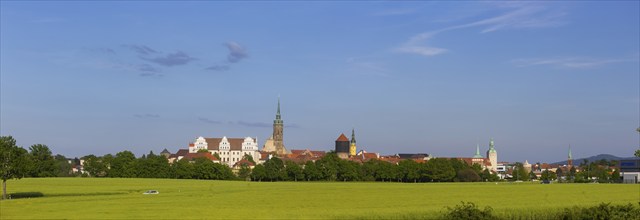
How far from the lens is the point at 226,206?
2756 inches

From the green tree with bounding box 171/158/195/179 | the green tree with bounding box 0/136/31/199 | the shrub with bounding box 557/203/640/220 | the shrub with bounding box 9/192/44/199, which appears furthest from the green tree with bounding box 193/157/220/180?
the shrub with bounding box 557/203/640/220

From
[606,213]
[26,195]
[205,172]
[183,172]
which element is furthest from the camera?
[205,172]

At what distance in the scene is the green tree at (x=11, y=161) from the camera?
92125 millimetres

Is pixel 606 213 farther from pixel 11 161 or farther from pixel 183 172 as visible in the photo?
pixel 183 172

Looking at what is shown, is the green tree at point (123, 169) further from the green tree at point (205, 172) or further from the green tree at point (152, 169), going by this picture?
the green tree at point (205, 172)

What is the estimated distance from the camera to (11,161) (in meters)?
93.4

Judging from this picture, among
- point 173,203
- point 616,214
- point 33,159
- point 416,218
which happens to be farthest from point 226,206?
point 33,159

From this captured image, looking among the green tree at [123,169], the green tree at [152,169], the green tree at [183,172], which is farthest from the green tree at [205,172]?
the green tree at [123,169]

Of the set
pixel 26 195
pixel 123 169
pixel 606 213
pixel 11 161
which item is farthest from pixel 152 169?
pixel 606 213

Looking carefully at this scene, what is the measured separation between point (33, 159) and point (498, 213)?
69.6m

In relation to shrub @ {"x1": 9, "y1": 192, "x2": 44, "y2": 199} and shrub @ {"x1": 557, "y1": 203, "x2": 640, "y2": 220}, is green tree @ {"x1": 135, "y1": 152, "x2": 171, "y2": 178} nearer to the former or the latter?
shrub @ {"x1": 9, "y1": 192, "x2": 44, "y2": 199}

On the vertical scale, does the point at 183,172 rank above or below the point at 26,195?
above

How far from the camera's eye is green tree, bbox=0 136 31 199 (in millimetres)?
92125

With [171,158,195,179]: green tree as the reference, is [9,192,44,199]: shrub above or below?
below
